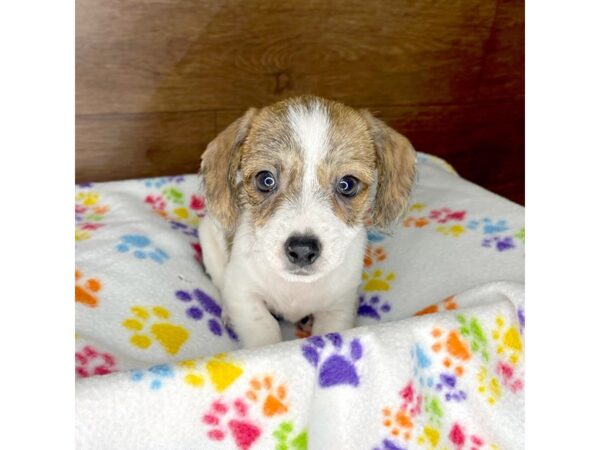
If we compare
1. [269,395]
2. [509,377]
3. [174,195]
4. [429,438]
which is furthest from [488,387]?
[174,195]

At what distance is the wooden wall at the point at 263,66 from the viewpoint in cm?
278

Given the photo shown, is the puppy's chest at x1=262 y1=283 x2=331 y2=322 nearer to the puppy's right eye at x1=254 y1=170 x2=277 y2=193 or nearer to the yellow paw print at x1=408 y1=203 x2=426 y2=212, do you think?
the puppy's right eye at x1=254 y1=170 x2=277 y2=193

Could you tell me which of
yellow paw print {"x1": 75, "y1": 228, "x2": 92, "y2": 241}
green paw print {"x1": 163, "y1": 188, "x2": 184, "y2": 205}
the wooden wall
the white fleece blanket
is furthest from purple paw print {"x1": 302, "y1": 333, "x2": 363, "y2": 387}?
the wooden wall

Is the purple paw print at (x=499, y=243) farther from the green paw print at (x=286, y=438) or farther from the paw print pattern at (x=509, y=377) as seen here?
the green paw print at (x=286, y=438)

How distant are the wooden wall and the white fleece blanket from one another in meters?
0.64

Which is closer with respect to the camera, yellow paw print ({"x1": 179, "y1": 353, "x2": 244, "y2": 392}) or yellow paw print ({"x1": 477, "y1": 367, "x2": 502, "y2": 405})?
Answer: yellow paw print ({"x1": 179, "y1": 353, "x2": 244, "y2": 392})

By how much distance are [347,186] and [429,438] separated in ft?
2.31

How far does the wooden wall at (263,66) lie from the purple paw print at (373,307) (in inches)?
46.3

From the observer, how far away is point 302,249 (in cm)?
161

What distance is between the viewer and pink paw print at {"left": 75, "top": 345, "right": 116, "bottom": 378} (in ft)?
5.54

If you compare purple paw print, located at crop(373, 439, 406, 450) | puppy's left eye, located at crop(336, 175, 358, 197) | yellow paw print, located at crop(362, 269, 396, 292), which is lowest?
purple paw print, located at crop(373, 439, 406, 450)

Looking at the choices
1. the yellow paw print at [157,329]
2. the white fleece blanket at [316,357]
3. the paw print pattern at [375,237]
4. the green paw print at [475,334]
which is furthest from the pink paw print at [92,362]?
the paw print pattern at [375,237]

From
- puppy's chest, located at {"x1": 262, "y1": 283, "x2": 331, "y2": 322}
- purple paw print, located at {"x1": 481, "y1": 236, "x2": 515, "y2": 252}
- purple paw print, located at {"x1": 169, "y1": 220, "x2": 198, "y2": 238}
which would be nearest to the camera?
puppy's chest, located at {"x1": 262, "y1": 283, "x2": 331, "y2": 322}

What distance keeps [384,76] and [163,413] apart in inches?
89.9
